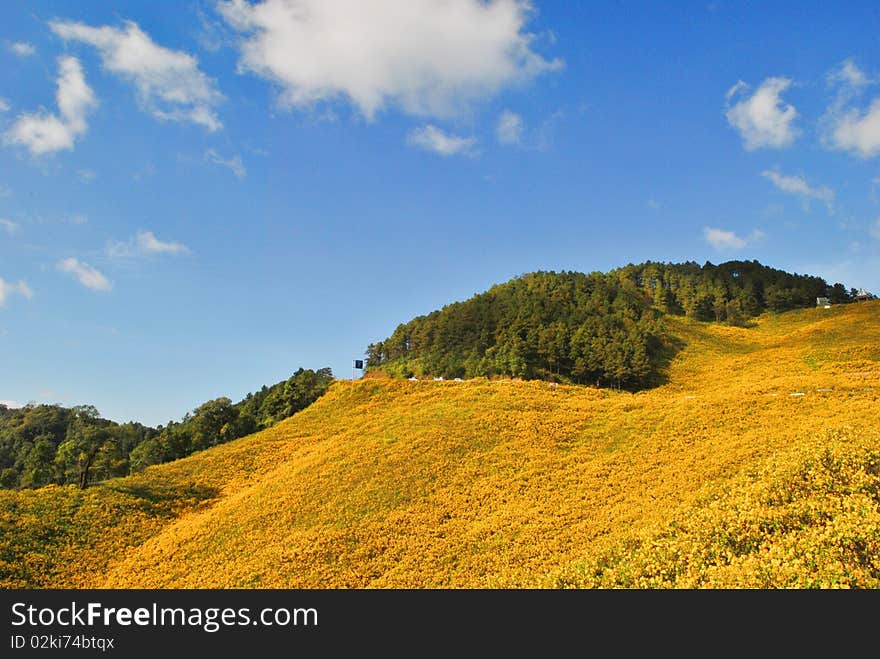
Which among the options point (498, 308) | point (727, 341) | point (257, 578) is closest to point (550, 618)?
point (257, 578)

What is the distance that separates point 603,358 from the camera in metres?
73.3

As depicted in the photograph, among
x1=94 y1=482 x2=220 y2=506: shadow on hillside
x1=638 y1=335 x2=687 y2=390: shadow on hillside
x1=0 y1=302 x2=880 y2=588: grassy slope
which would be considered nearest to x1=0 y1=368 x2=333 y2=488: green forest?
x1=94 y1=482 x2=220 y2=506: shadow on hillside

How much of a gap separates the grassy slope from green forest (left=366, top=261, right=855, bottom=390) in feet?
80.0

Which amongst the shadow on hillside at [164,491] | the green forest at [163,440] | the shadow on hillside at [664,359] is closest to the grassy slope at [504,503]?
the shadow on hillside at [164,491]

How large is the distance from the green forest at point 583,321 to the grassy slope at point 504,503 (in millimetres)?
24374

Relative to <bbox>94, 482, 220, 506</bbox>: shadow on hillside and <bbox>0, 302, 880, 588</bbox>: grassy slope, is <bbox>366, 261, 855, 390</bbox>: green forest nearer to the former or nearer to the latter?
<bbox>0, 302, 880, 588</bbox>: grassy slope

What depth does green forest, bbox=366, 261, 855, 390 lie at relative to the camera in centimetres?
7419

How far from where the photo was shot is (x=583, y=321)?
8794 centimetres

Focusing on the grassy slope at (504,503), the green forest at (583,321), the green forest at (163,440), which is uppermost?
the green forest at (583,321)

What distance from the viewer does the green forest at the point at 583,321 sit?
74.2 m

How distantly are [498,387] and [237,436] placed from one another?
3650 centimetres

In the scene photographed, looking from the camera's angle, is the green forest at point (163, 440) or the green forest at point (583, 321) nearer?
the green forest at point (163, 440)

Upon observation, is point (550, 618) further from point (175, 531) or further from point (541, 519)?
point (175, 531)

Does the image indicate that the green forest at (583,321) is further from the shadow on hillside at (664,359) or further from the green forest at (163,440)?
the green forest at (163,440)
